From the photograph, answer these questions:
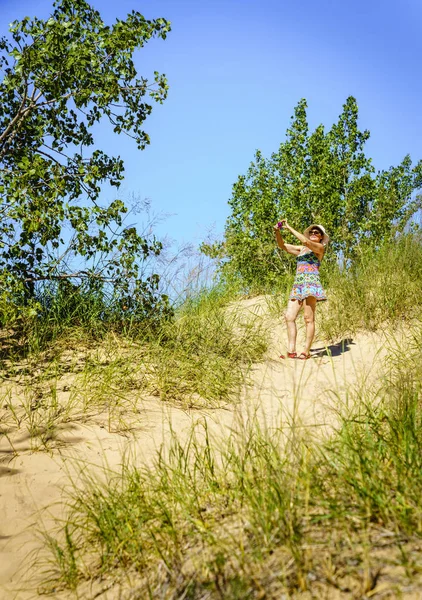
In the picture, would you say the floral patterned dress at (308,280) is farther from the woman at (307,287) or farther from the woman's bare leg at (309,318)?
the woman's bare leg at (309,318)

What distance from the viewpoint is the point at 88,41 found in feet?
19.3

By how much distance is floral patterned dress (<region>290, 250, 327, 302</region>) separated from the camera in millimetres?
6742

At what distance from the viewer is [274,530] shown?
7.32ft

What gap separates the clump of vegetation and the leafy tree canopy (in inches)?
310

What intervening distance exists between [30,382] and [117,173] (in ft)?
9.32

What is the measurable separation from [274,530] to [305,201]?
10.2 m

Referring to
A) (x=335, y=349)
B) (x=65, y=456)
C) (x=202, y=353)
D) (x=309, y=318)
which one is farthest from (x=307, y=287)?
(x=65, y=456)

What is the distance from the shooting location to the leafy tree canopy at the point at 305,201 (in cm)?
1145

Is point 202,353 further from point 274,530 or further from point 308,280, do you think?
point 274,530

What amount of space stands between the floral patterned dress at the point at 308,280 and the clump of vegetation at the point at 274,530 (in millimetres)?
3646

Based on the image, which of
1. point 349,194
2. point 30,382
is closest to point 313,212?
point 349,194

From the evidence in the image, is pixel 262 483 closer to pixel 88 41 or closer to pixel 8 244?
pixel 8 244

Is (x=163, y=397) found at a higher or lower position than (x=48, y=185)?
lower

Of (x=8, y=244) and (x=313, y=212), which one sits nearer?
(x=8, y=244)
